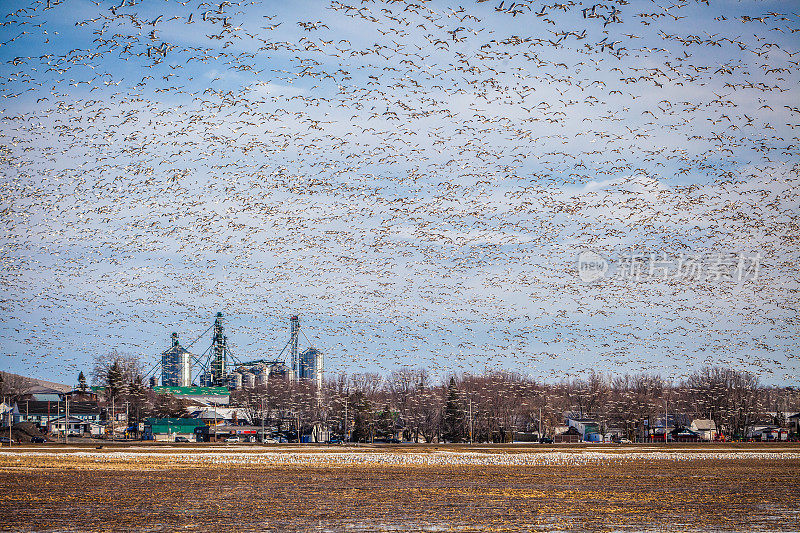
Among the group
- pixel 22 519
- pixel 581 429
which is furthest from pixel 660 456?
pixel 581 429

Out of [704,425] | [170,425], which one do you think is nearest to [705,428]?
[704,425]

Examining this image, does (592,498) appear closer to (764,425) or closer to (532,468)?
(532,468)

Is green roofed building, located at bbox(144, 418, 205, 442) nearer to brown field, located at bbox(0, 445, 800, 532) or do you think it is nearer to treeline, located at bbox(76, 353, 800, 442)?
treeline, located at bbox(76, 353, 800, 442)

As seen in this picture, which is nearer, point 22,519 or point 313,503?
point 22,519

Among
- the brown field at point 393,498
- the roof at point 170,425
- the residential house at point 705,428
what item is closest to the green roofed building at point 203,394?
the roof at point 170,425

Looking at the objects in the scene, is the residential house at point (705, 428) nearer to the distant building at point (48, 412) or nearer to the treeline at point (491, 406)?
the treeline at point (491, 406)

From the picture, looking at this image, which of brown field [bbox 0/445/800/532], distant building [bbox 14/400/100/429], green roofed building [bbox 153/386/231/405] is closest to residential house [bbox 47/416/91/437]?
distant building [bbox 14/400/100/429]
